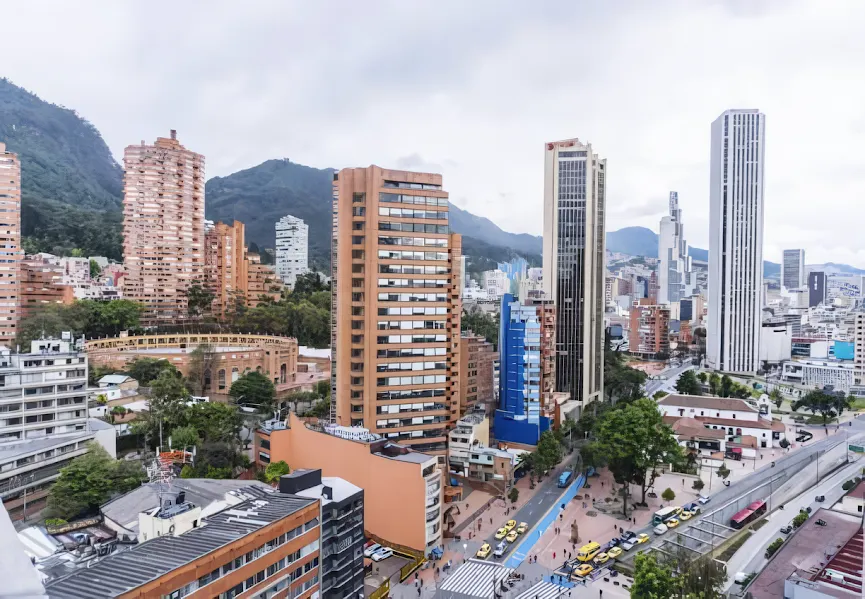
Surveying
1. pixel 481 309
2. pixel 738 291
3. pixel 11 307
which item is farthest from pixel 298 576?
pixel 738 291

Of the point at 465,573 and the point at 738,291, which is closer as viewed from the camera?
the point at 465,573

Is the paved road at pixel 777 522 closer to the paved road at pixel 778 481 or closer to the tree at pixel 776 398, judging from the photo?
the paved road at pixel 778 481

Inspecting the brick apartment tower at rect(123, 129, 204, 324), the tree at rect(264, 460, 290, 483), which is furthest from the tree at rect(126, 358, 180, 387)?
the brick apartment tower at rect(123, 129, 204, 324)

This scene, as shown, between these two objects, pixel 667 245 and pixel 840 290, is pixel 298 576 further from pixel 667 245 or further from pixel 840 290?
pixel 840 290

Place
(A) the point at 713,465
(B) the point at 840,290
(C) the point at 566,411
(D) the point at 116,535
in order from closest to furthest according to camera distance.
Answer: (D) the point at 116,535
(A) the point at 713,465
(C) the point at 566,411
(B) the point at 840,290

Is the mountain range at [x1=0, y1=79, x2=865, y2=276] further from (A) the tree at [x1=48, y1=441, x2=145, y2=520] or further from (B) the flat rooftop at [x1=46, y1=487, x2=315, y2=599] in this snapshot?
(B) the flat rooftop at [x1=46, y1=487, x2=315, y2=599]

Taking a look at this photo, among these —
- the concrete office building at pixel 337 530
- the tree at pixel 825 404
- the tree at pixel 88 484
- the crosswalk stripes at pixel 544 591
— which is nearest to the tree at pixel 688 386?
the tree at pixel 825 404
